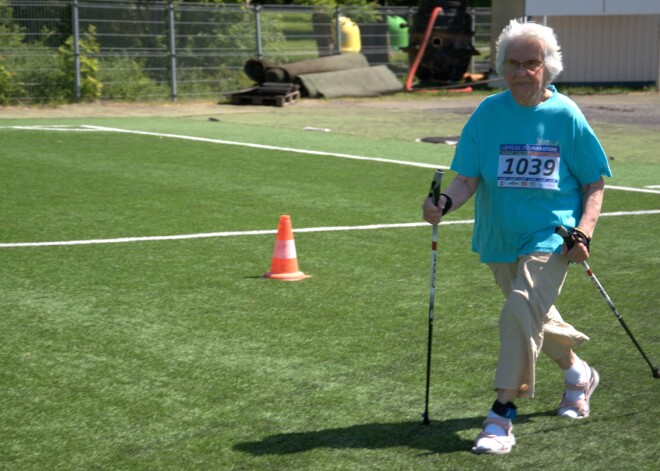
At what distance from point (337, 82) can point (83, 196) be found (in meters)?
18.0

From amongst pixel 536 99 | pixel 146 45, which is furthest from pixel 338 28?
pixel 536 99

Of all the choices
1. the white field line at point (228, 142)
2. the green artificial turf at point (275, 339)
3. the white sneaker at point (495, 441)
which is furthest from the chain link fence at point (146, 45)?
the white sneaker at point (495, 441)

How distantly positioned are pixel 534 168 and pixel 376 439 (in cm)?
141

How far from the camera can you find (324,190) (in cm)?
1362

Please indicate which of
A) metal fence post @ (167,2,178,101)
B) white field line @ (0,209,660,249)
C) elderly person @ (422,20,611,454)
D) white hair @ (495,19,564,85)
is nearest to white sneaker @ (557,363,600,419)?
elderly person @ (422,20,611,454)

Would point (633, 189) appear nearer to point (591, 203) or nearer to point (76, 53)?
point (591, 203)

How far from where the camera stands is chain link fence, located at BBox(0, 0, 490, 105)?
28.0 m

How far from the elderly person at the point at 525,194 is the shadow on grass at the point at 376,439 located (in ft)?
0.65

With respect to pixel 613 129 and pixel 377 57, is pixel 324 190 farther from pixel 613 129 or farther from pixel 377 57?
pixel 377 57

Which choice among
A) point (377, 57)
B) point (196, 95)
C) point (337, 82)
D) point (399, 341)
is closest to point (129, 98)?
point (196, 95)

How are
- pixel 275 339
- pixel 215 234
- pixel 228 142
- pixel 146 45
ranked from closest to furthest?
1. pixel 275 339
2. pixel 215 234
3. pixel 228 142
4. pixel 146 45

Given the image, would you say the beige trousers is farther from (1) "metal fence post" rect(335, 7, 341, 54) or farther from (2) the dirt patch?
(1) "metal fence post" rect(335, 7, 341, 54)

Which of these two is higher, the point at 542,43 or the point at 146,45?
the point at 542,43

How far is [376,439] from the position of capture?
5.49 meters
